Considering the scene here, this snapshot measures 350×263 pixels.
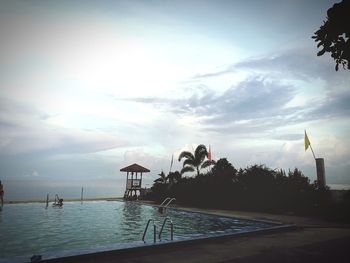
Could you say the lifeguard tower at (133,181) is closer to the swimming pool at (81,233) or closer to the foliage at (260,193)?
the foliage at (260,193)

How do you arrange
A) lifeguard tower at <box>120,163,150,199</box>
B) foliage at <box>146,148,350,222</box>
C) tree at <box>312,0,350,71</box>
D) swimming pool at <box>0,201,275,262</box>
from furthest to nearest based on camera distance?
1. lifeguard tower at <box>120,163,150,199</box>
2. foliage at <box>146,148,350,222</box>
3. swimming pool at <box>0,201,275,262</box>
4. tree at <box>312,0,350,71</box>

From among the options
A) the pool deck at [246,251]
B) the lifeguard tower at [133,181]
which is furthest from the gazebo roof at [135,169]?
the pool deck at [246,251]

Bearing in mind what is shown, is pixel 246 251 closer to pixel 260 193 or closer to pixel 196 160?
pixel 260 193

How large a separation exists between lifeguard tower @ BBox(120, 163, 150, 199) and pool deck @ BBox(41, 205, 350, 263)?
79.8ft

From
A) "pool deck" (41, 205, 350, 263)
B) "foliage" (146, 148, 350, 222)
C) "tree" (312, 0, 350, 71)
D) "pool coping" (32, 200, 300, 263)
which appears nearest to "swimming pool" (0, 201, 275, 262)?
"pool coping" (32, 200, 300, 263)

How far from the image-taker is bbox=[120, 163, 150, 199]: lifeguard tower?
32.7 meters

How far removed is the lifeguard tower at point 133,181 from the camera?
32.7 m

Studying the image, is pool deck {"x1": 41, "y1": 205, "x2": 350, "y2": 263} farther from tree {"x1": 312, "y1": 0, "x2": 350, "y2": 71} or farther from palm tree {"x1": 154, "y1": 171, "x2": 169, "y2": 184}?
palm tree {"x1": 154, "y1": 171, "x2": 169, "y2": 184}

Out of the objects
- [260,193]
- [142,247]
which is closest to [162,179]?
[260,193]

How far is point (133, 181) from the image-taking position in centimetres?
3269

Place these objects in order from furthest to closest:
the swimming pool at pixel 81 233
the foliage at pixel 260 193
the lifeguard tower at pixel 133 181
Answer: the lifeguard tower at pixel 133 181
the foliage at pixel 260 193
the swimming pool at pixel 81 233

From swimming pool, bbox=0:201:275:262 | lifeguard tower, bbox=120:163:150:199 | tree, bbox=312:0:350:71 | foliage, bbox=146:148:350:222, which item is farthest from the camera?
lifeguard tower, bbox=120:163:150:199

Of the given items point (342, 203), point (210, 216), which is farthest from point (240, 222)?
point (342, 203)

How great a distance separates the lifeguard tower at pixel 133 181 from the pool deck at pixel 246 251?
24.3 m
